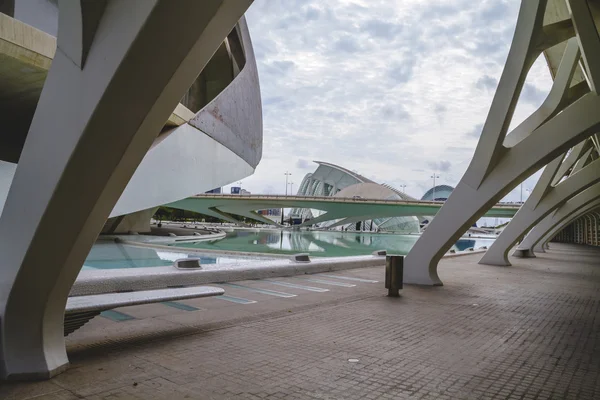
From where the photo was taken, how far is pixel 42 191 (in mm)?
2971

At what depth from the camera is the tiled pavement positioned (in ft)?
11.3

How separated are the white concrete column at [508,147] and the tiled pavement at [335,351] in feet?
6.16

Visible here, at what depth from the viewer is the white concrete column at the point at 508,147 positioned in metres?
8.35

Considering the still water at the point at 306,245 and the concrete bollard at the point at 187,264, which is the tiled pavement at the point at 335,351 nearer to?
the concrete bollard at the point at 187,264

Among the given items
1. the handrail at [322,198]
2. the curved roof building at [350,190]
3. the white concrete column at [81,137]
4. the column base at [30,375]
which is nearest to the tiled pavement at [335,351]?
the column base at [30,375]

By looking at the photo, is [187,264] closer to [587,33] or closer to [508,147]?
[508,147]

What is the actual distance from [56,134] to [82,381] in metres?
1.85

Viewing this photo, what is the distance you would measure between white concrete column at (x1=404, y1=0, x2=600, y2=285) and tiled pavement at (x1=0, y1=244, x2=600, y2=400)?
188cm

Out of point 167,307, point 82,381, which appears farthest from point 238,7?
point 167,307

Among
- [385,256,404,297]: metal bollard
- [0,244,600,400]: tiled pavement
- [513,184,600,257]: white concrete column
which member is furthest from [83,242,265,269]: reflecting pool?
[513,184,600,257]: white concrete column

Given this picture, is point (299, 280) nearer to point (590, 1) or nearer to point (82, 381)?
point (82, 381)

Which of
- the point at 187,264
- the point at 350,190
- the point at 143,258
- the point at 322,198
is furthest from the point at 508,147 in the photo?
the point at 350,190

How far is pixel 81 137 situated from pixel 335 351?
3019 mm

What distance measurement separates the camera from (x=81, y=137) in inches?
107
